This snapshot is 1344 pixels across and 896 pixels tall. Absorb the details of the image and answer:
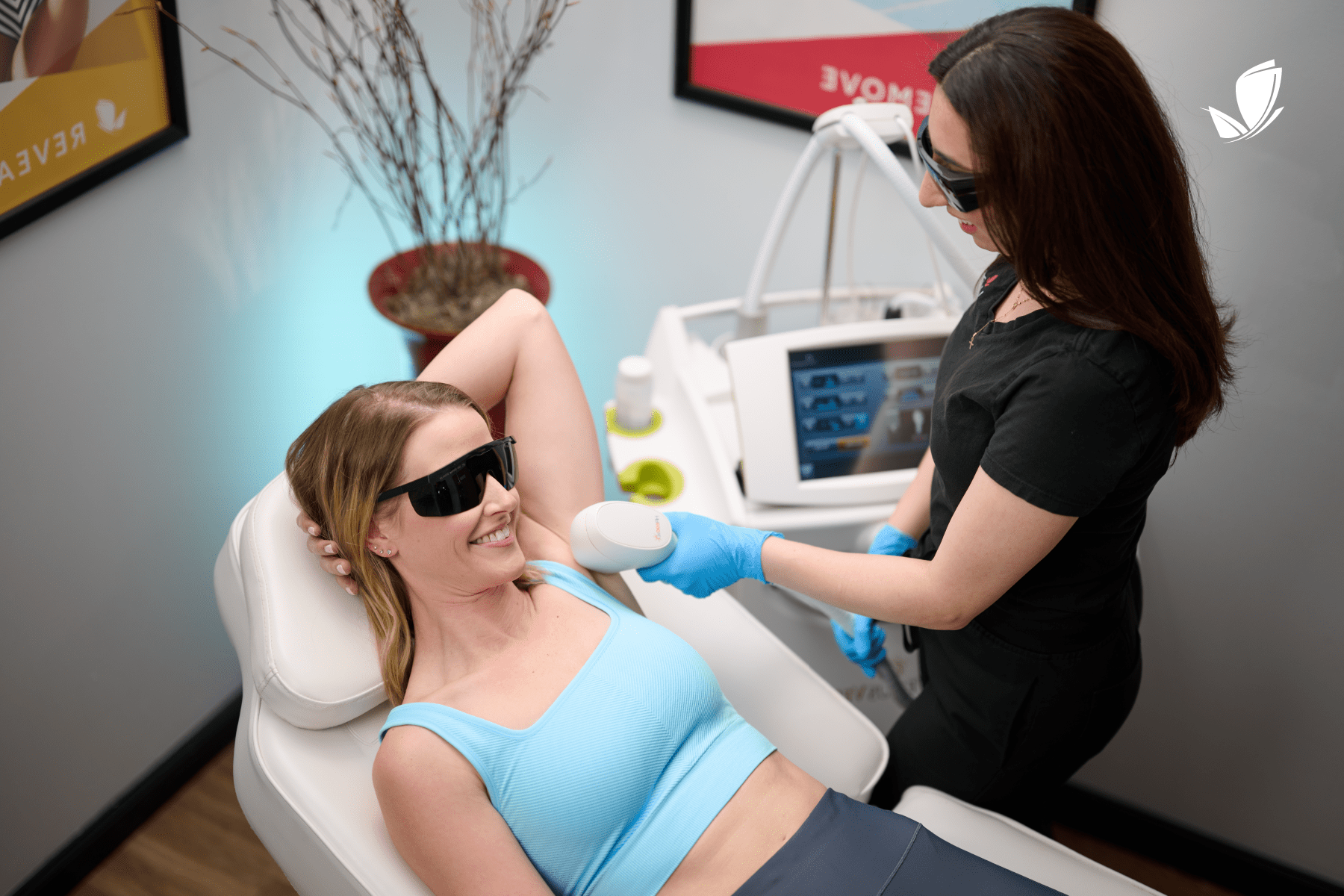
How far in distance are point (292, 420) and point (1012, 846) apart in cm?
164

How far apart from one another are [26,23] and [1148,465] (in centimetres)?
153

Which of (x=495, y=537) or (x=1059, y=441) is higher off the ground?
(x=1059, y=441)

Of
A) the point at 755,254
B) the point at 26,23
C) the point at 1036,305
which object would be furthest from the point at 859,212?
the point at 26,23

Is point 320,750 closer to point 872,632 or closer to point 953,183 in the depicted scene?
point 872,632

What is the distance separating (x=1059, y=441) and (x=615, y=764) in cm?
61

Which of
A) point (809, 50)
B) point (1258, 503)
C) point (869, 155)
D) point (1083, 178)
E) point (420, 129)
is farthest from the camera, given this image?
point (420, 129)

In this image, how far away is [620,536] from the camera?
128 centimetres

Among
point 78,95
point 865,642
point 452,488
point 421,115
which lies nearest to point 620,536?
point 452,488

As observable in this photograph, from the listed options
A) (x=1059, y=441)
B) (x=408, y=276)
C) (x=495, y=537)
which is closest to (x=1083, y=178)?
(x=1059, y=441)

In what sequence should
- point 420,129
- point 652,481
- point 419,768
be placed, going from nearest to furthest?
point 419,768 < point 652,481 < point 420,129

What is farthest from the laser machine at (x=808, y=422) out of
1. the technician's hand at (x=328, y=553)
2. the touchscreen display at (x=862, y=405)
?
the technician's hand at (x=328, y=553)

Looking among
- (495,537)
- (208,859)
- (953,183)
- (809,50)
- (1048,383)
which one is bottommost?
(208,859)

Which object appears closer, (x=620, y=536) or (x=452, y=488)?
(x=452, y=488)

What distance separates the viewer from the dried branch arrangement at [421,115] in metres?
1.89
